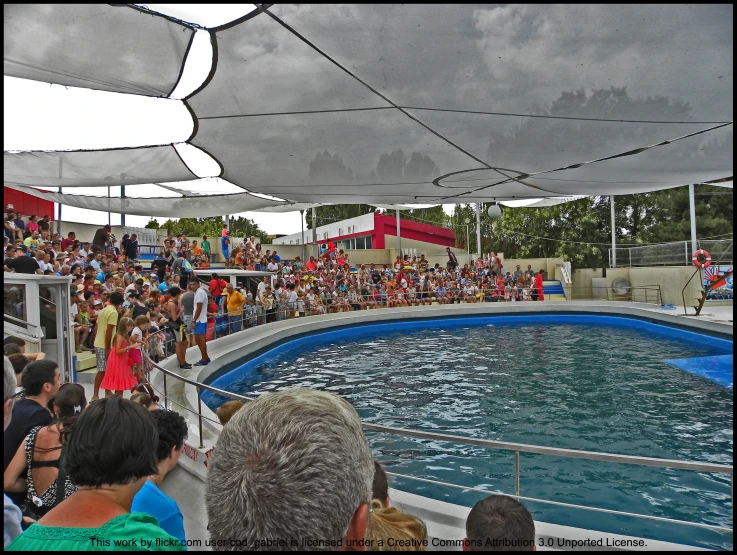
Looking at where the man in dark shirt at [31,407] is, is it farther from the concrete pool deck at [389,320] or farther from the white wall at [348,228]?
the white wall at [348,228]

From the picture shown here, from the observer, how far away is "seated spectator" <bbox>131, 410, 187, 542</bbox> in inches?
90.5

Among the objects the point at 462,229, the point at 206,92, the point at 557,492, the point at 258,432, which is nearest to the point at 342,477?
the point at 258,432

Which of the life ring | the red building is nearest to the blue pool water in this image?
the life ring

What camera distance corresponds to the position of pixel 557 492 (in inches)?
192

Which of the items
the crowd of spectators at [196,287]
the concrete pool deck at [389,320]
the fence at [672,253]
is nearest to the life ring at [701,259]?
the concrete pool deck at [389,320]

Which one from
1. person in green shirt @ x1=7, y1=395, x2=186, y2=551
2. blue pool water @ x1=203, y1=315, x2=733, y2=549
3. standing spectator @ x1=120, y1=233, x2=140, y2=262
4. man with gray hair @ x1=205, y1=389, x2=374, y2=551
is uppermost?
standing spectator @ x1=120, y1=233, x2=140, y2=262

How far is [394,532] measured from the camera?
1556 mm

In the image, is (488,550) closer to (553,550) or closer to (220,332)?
(553,550)

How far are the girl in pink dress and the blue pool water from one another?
2.13 metres

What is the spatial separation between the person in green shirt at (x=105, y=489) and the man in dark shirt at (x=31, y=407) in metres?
1.54

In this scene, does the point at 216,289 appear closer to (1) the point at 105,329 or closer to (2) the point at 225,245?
(1) the point at 105,329

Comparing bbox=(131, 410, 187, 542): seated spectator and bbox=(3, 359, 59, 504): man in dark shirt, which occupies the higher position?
bbox=(3, 359, 59, 504): man in dark shirt

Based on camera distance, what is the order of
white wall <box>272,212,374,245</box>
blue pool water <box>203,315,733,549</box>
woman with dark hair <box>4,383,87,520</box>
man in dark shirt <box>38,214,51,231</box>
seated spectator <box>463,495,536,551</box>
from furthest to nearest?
white wall <box>272,212,374,245</box> < man in dark shirt <box>38,214,51,231</box> < blue pool water <box>203,315,733,549</box> < woman with dark hair <box>4,383,87,520</box> < seated spectator <box>463,495,536,551</box>

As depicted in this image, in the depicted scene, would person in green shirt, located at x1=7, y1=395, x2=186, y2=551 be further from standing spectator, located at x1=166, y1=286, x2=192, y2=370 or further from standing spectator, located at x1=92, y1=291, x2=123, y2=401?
standing spectator, located at x1=166, y1=286, x2=192, y2=370
